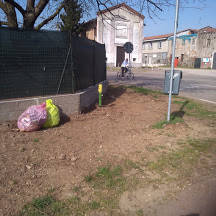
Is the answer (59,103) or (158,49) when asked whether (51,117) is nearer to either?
(59,103)

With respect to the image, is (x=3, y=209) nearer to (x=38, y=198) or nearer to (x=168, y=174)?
(x=38, y=198)

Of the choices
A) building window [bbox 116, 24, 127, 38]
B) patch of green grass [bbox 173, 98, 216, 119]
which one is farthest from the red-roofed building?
patch of green grass [bbox 173, 98, 216, 119]

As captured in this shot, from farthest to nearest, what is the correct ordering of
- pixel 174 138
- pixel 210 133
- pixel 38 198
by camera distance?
pixel 210 133 → pixel 174 138 → pixel 38 198

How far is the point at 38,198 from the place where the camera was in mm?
2658

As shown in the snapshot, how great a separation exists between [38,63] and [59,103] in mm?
1189

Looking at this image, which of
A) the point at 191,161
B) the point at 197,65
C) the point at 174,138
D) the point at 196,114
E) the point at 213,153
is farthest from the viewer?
the point at 197,65

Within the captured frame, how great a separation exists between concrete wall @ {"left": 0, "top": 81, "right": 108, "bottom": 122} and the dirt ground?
22 centimetres

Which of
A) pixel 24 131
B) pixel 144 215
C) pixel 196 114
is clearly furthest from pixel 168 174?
pixel 196 114

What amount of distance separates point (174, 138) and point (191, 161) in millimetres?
1045

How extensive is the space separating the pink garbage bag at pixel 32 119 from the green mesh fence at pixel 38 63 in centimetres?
80

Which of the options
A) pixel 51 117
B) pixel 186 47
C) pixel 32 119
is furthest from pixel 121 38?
pixel 32 119

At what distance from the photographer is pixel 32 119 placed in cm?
469

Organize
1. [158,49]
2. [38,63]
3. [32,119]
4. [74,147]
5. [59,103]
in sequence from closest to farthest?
[74,147]
[32,119]
[38,63]
[59,103]
[158,49]

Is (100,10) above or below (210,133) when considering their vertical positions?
above
